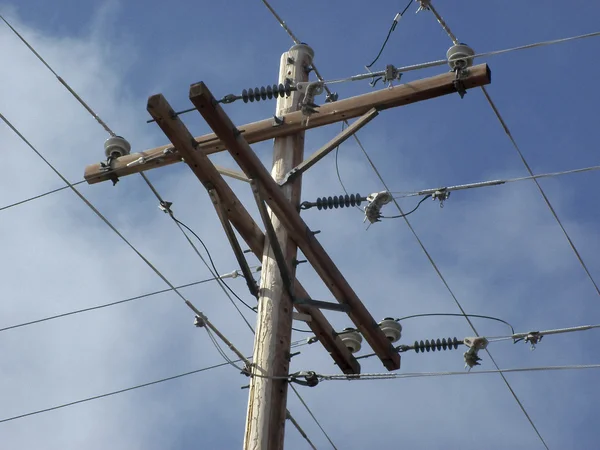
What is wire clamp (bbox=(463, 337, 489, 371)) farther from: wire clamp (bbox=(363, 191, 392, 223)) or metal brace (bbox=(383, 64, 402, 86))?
metal brace (bbox=(383, 64, 402, 86))

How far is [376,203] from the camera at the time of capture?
9664 mm

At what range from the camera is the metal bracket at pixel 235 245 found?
8.71 meters

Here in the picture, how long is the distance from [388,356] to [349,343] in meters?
0.37

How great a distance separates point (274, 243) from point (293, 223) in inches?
11.3

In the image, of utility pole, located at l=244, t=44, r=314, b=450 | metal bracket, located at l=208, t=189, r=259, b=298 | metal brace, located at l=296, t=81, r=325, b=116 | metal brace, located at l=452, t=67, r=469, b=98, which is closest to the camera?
utility pole, located at l=244, t=44, r=314, b=450

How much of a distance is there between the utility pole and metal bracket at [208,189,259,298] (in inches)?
3.3

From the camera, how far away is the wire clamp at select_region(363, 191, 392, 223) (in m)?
9.65

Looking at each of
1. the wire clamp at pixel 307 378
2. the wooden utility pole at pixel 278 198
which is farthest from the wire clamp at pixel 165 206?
the wire clamp at pixel 307 378

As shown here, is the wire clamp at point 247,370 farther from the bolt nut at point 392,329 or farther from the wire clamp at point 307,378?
the bolt nut at point 392,329

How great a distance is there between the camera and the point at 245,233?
8.98 meters

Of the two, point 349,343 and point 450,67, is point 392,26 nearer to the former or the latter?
point 450,67

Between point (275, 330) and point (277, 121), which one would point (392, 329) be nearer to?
point (275, 330)

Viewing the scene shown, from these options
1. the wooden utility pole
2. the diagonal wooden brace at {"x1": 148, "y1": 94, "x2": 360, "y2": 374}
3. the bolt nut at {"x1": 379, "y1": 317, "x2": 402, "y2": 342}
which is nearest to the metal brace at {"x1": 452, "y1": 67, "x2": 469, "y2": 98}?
the wooden utility pole

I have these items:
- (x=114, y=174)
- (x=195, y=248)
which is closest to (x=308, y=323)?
(x=195, y=248)
